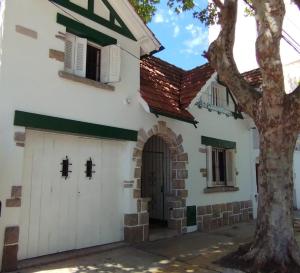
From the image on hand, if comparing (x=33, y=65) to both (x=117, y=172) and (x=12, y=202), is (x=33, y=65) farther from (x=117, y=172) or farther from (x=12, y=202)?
(x=117, y=172)

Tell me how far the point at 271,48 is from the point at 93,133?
13.3 ft

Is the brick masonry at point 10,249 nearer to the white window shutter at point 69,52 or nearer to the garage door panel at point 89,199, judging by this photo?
the garage door panel at point 89,199

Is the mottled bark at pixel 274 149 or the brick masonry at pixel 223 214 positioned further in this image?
the brick masonry at pixel 223 214

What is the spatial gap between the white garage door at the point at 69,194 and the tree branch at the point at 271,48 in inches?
151

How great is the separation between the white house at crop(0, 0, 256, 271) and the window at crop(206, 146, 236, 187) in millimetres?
428

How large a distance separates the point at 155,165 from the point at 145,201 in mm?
2543

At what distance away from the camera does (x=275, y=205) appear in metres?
6.23

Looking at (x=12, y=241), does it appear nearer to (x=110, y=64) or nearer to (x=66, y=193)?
(x=66, y=193)

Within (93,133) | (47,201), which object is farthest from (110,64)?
(47,201)

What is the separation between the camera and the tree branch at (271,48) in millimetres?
6309

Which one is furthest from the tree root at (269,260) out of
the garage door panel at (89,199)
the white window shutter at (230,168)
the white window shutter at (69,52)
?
the white window shutter at (230,168)

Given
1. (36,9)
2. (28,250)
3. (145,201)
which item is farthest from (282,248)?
(36,9)

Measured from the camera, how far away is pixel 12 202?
20.2 feet

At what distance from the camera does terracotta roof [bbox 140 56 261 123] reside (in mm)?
8969
